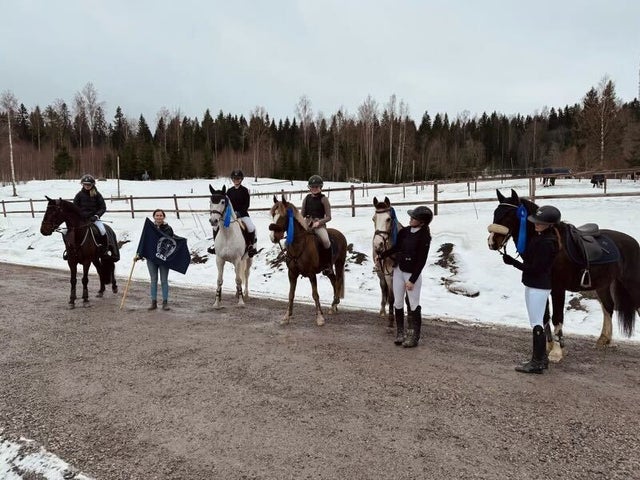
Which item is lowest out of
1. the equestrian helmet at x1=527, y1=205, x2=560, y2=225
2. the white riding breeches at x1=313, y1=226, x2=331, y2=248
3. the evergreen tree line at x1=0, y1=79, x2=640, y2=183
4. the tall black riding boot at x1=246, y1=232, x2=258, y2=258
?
the tall black riding boot at x1=246, y1=232, x2=258, y2=258

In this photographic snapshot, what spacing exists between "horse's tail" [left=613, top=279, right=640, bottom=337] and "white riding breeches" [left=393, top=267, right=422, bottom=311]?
290 cm

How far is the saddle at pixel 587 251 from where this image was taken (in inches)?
199

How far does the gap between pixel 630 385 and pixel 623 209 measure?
1079 cm

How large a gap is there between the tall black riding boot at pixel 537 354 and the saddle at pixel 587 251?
1.20 metres

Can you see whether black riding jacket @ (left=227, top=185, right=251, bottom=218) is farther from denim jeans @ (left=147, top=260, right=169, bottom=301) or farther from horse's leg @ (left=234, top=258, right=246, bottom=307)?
denim jeans @ (left=147, top=260, right=169, bottom=301)

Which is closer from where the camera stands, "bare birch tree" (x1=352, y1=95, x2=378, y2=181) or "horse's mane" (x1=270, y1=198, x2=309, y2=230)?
"horse's mane" (x1=270, y1=198, x2=309, y2=230)

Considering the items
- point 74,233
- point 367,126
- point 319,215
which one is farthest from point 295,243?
point 367,126

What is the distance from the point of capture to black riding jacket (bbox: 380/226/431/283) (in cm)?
536

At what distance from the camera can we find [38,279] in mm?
11500

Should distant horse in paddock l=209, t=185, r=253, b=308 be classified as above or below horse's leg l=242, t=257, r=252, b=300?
above

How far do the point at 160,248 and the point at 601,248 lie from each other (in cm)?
766

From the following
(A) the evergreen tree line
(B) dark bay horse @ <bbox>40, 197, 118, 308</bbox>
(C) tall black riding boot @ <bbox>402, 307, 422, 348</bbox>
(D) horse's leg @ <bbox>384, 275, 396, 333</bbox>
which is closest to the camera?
(C) tall black riding boot @ <bbox>402, 307, 422, 348</bbox>

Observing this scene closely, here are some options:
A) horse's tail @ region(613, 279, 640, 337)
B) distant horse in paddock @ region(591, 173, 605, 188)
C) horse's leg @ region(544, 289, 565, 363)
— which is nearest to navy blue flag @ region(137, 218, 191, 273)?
horse's leg @ region(544, 289, 565, 363)

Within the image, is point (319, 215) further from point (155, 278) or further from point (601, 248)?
point (601, 248)
